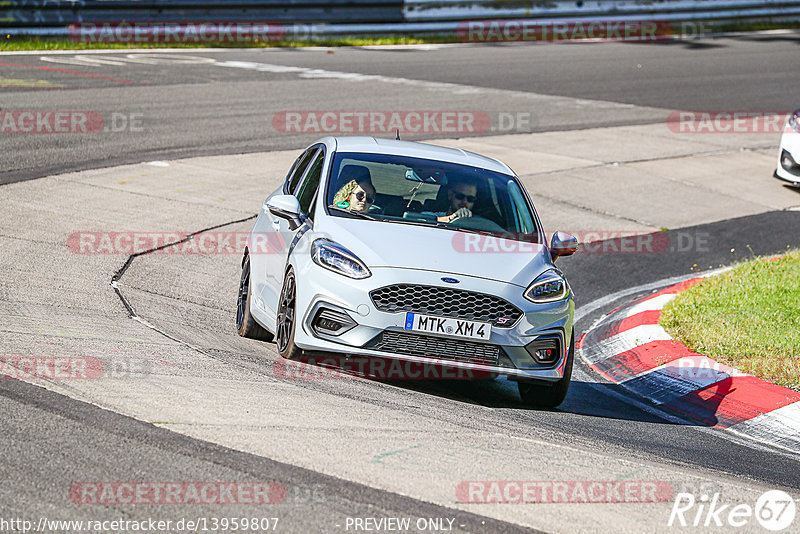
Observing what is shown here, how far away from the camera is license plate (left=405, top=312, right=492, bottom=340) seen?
673 cm

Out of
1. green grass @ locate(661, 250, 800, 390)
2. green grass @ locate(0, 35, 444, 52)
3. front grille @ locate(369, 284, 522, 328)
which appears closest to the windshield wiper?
front grille @ locate(369, 284, 522, 328)

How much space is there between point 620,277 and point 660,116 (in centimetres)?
1017

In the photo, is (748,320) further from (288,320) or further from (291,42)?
(291,42)

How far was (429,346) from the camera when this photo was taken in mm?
6773

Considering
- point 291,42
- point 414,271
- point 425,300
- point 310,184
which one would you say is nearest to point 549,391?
point 425,300

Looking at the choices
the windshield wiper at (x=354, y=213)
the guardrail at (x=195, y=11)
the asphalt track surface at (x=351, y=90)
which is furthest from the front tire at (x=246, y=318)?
the guardrail at (x=195, y=11)

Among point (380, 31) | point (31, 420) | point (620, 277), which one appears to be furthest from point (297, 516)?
point (380, 31)

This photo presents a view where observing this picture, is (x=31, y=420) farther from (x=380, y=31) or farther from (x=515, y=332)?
(x=380, y=31)

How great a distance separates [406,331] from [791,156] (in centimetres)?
997

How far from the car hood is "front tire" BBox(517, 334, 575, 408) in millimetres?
648

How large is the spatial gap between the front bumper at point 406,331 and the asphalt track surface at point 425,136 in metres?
0.27

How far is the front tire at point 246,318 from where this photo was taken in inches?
326

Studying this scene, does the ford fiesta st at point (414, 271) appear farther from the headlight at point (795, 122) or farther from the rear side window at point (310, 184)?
the headlight at point (795, 122)

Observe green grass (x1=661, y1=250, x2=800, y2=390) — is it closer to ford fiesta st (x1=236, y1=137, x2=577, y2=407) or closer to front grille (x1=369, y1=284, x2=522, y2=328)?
ford fiesta st (x1=236, y1=137, x2=577, y2=407)
